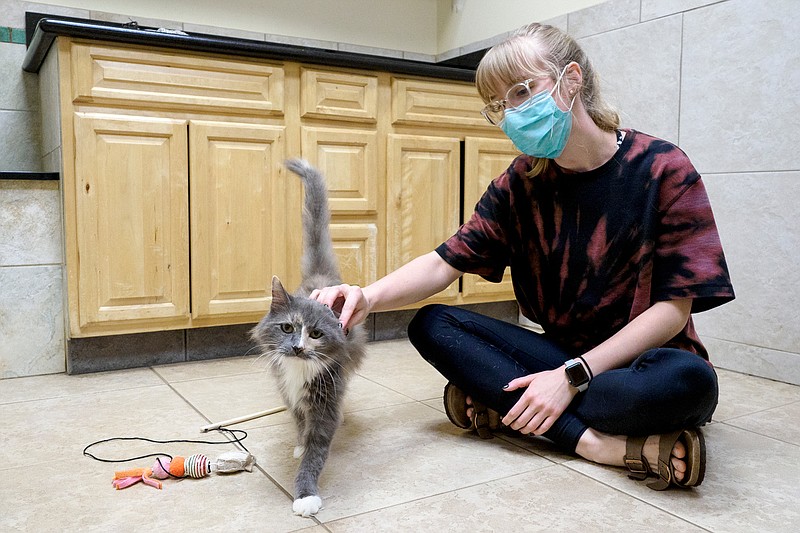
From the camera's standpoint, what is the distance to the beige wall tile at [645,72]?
255 cm

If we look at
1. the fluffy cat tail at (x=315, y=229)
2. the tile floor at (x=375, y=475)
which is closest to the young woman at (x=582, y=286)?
the tile floor at (x=375, y=475)

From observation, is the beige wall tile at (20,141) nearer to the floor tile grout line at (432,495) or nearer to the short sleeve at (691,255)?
the floor tile grout line at (432,495)

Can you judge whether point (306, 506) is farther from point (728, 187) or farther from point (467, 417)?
point (728, 187)

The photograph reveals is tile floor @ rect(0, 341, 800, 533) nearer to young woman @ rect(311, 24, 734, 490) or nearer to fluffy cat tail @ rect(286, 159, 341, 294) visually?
young woman @ rect(311, 24, 734, 490)

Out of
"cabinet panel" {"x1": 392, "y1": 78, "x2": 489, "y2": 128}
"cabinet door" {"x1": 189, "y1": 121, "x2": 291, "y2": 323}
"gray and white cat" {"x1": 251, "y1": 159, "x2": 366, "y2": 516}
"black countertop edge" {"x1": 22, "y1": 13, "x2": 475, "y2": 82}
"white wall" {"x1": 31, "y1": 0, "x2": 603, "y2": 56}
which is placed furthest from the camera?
"white wall" {"x1": 31, "y1": 0, "x2": 603, "y2": 56}

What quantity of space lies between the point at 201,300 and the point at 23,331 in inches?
24.4

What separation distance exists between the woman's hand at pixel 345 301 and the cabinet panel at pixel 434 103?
1384 mm

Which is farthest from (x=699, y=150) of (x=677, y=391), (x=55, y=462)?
(x=55, y=462)

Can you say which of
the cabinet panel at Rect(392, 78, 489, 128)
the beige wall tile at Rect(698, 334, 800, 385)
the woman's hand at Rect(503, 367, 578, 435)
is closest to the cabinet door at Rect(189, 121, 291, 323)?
the cabinet panel at Rect(392, 78, 489, 128)

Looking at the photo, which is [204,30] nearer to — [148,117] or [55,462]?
[148,117]

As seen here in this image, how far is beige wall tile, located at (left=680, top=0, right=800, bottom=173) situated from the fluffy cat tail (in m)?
1.56

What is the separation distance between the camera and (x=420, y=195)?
109 inches

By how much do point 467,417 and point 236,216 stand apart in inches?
48.0

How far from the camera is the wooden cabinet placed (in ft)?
7.14
